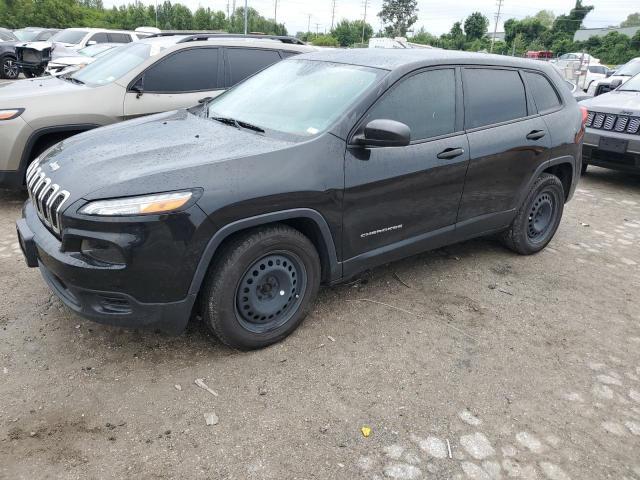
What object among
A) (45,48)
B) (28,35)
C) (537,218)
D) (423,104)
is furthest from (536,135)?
(28,35)

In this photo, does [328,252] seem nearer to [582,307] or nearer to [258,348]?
[258,348]

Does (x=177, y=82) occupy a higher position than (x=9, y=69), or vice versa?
(x=177, y=82)

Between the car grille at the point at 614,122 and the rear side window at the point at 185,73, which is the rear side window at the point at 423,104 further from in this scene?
the car grille at the point at 614,122

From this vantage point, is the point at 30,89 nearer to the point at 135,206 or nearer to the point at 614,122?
the point at 135,206

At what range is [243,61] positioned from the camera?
19.3 ft

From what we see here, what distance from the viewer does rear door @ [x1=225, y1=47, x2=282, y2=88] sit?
5.78 metres

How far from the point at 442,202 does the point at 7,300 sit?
3.10 meters

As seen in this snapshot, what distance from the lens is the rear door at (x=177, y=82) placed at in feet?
17.4

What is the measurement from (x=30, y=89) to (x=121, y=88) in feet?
3.00

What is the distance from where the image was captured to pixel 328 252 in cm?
316

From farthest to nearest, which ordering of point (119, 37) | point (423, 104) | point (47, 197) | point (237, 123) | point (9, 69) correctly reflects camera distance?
point (9, 69) → point (119, 37) → point (423, 104) → point (237, 123) → point (47, 197)

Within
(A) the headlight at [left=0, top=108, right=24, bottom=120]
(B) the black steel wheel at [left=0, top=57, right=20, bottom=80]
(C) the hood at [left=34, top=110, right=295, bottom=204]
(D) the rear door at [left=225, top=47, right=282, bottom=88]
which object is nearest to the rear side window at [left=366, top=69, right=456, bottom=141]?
(C) the hood at [left=34, top=110, right=295, bottom=204]

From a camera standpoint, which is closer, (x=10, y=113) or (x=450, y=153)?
(x=450, y=153)

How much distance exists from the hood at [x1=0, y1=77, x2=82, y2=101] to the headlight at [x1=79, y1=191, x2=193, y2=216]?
124 inches
